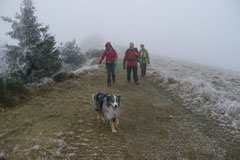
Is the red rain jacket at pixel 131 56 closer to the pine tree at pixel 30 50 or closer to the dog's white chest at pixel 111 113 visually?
the pine tree at pixel 30 50

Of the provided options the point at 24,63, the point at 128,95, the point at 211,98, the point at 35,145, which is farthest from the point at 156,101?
the point at 24,63

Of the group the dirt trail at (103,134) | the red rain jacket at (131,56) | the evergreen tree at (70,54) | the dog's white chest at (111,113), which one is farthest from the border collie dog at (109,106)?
the evergreen tree at (70,54)

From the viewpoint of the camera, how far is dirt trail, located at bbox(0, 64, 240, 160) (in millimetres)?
4199

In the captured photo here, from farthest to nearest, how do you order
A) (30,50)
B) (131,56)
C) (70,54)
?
(70,54) < (131,56) < (30,50)

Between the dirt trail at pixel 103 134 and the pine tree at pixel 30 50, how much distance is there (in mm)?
2757

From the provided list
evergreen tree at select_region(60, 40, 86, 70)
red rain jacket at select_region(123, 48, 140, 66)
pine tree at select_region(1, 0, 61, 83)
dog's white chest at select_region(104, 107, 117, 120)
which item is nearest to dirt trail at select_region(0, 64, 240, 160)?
dog's white chest at select_region(104, 107, 117, 120)

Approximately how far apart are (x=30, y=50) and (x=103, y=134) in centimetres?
806

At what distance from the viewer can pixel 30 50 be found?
9.73 metres

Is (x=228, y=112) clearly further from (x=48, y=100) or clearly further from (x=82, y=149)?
(x=48, y=100)

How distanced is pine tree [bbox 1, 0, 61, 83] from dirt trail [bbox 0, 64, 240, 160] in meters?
2.76

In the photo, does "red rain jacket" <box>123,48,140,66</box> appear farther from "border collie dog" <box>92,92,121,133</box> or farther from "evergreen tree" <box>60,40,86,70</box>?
"evergreen tree" <box>60,40,86,70</box>

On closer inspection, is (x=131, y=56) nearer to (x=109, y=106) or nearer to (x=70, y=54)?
(x=109, y=106)

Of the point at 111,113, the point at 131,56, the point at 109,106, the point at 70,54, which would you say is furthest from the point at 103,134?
the point at 70,54

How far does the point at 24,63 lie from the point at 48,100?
3.72 metres
